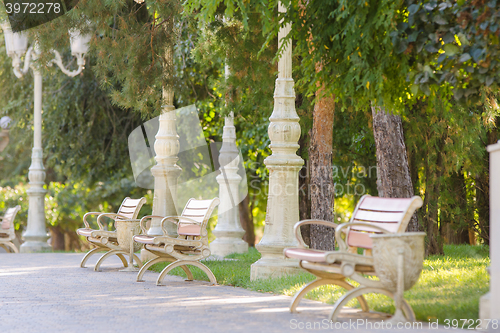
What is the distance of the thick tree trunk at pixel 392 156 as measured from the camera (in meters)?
8.39

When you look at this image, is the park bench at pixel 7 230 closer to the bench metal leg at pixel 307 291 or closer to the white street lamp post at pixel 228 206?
the white street lamp post at pixel 228 206

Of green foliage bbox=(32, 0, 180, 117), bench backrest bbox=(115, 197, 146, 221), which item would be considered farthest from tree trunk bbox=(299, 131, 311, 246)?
bench backrest bbox=(115, 197, 146, 221)

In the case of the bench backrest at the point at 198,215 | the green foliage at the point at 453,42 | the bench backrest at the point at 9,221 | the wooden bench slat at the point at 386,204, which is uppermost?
the green foliage at the point at 453,42

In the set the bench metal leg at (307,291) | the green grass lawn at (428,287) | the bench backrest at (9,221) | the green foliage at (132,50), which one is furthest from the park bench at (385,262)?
the bench backrest at (9,221)

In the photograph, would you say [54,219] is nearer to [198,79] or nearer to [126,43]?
[198,79]

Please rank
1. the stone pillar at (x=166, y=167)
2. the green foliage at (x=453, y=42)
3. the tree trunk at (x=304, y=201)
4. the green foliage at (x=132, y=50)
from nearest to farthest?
the green foliage at (x=453, y=42) < the green foliage at (x=132, y=50) < the stone pillar at (x=166, y=167) < the tree trunk at (x=304, y=201)

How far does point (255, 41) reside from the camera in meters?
9.80

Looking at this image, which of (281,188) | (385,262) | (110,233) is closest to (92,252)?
(110,233)

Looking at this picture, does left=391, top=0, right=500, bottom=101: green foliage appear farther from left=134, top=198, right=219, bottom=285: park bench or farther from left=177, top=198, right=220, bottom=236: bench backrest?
left=134, top=198, right=219, bottom=285: park bench

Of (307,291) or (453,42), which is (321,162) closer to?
(453,42)

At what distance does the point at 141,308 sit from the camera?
5363 millimetres

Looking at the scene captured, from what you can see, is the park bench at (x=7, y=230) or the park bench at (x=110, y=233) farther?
the park bench at (x=7, y=230)

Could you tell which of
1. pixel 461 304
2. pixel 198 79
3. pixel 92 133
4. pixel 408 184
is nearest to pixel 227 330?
pixel 461 304

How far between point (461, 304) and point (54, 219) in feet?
43.4
